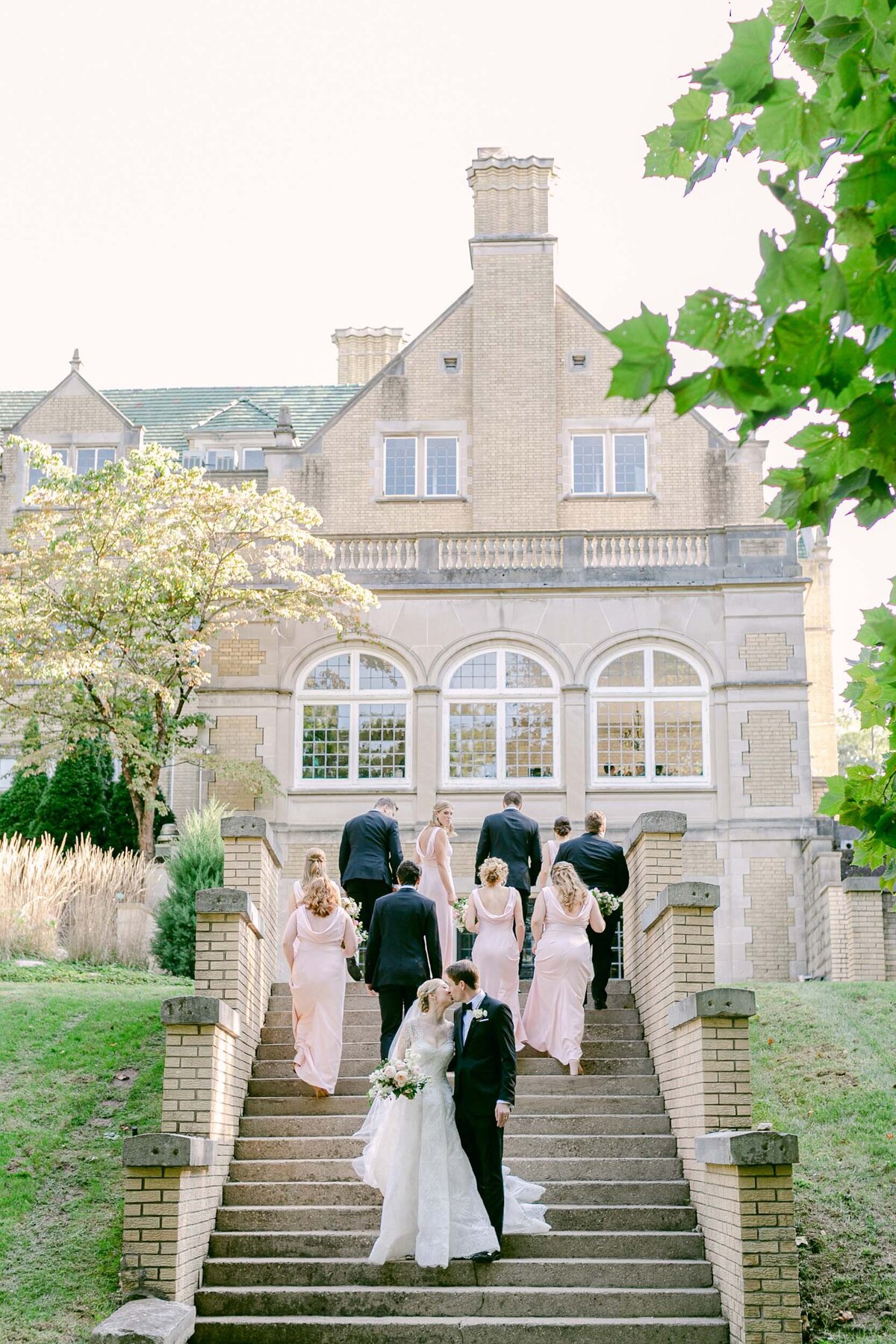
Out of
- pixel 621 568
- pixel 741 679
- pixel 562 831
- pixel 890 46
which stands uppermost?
pixel 621 568

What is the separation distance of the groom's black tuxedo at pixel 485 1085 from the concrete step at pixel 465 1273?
0.60 meters

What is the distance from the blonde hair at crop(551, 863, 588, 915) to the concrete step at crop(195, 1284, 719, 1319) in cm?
338

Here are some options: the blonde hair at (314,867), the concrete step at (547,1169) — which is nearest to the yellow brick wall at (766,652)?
the blonde hair at (314,867)

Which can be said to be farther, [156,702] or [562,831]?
[156,702]

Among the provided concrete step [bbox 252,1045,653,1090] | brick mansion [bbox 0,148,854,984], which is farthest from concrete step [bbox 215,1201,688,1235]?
brick mansion [bbox 0,148,854,984]

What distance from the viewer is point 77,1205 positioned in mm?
11789

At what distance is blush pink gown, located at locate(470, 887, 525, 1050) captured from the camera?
1352cm

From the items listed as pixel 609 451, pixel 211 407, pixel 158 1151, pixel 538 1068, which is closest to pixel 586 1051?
pixel 538 1068

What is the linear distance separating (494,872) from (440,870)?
176 cm

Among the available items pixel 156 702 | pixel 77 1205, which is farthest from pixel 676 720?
pixel 77 1205

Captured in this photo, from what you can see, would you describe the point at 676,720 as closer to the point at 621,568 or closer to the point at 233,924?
the point at 621,568

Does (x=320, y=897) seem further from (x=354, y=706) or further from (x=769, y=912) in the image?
(x=769, y=912)

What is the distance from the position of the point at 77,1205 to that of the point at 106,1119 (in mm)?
1555

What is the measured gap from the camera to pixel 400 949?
12570 millimetres
